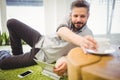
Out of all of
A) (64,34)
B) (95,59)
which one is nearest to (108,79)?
(95,59)

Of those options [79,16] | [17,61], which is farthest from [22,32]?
[79,16]

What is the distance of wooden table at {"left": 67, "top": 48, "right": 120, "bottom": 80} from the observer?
1.91ft

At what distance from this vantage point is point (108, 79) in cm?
55

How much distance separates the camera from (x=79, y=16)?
1188 millimetres

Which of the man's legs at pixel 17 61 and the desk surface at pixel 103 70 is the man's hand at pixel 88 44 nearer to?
the desk surface at pixel 103 70

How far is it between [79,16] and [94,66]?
60 centimetres

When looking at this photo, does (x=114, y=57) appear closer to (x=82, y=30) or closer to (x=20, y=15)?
(x=82, y=30)

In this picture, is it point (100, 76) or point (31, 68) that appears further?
point (31, 68)

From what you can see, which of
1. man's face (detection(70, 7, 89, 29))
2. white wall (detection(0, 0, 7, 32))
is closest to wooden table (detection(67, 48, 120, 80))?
man's face (detection(70, 7, 89, 29))

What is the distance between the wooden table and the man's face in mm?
444

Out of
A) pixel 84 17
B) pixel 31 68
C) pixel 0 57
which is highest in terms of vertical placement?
pixel 84 17

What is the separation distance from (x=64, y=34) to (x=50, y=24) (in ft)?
5.72

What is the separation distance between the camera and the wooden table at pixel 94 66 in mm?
582

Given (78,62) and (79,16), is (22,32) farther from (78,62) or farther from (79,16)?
(78,62)
